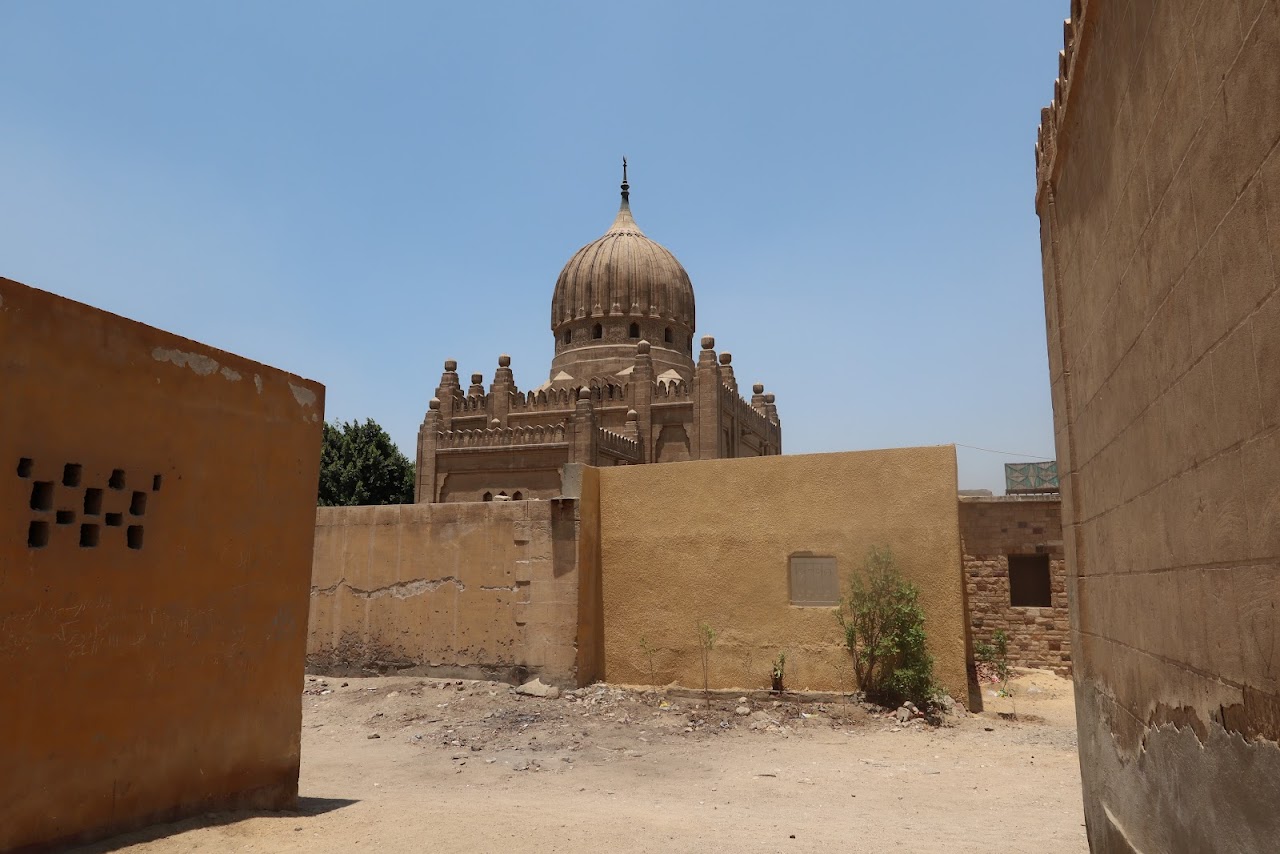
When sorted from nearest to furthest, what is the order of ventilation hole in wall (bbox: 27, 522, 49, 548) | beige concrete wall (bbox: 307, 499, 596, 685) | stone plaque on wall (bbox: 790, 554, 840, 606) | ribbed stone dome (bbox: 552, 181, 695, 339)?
ventilation hole in wall (bbox: 27, 522, 49, 548) → stone plaque on wall (bbox: 790, 554, 840, 606) → beige concrete wall (bbox: 307, 499, 596, 685) → ribbed stone dome (bbox: 552, 181, 695, 339)

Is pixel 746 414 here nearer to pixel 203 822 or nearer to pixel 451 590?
pixel 451 590

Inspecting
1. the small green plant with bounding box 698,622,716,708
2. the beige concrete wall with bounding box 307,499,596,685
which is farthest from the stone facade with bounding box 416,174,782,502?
the small green plant with bounding box 698,622,716,708

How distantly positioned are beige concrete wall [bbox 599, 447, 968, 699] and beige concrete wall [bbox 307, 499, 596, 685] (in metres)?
0.78

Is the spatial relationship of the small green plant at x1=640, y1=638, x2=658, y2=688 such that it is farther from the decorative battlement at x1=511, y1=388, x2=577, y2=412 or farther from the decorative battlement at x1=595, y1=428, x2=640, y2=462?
the decorative battlement at x1=511, y1=388, x2=577, y2=412

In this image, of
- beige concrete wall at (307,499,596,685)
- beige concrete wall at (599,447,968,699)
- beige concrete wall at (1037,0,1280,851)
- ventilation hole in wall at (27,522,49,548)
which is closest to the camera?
beige concrete wall at (1037,0,1280,851)

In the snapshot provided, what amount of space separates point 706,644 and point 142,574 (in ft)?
24.1

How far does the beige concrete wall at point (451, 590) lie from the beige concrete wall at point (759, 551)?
2.55 feet

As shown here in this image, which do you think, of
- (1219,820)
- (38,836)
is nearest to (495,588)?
(38,836)

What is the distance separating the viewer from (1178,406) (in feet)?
10.4

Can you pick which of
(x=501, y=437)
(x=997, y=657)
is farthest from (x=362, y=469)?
(x=997, y=657)

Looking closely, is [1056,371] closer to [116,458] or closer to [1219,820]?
[1219,820]

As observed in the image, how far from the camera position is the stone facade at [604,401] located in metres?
29.5

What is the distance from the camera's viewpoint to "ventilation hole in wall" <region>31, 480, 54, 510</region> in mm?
4961

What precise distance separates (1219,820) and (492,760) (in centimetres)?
708
